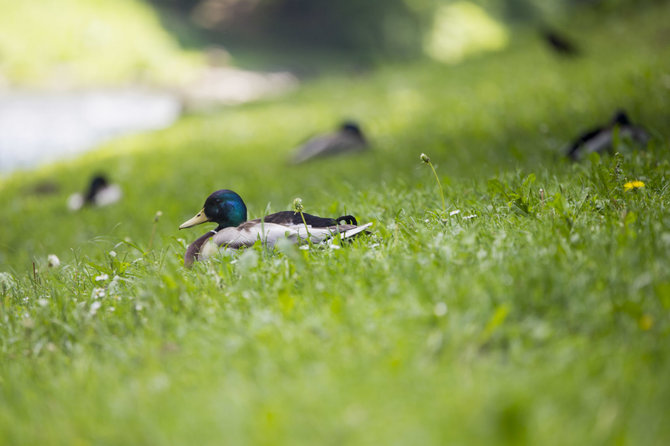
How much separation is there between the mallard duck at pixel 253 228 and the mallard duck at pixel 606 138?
2.51 metres

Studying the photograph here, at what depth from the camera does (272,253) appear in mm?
2848

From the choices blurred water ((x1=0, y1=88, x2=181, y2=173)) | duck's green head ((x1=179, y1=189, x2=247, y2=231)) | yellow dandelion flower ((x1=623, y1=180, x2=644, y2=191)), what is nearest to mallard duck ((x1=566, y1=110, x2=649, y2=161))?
yellow dandelion flower ((x1=623, y1=180, x2=644, y2=191))

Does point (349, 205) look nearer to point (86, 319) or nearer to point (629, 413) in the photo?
point (86, 319)

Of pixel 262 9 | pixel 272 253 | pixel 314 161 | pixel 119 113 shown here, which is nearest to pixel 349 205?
pixel 272 253

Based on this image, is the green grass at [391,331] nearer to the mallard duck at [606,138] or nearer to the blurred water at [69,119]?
the mallard duck at [606,138]

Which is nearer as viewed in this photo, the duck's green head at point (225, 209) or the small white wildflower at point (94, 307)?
the small white wildflower at point (94, 307)

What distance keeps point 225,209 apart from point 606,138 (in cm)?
320

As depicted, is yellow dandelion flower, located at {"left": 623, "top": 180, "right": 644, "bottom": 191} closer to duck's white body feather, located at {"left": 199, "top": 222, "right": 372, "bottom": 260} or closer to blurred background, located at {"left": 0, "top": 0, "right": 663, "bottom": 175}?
duck's white body feather, located at {"left": 199, "top": 222, "right": 372, "bottom": 260}

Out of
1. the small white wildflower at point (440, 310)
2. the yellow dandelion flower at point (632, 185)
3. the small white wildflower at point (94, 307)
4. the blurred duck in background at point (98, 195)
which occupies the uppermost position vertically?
the small white wildflower at point (440, 310)

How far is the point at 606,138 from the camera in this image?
177 inches

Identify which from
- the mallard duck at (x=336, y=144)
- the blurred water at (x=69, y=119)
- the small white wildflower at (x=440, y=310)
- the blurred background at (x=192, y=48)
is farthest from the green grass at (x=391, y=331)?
the blurred water at (x=69, y=119)

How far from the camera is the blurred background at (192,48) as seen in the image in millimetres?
14977

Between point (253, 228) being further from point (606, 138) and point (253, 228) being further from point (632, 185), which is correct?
point (606, 138)

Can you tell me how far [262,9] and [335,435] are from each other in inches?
1494
